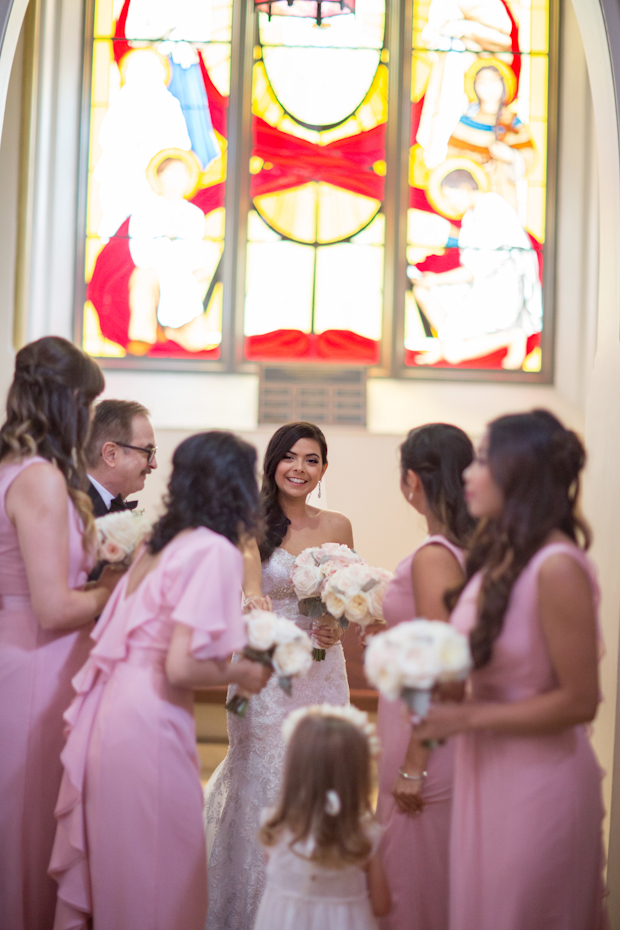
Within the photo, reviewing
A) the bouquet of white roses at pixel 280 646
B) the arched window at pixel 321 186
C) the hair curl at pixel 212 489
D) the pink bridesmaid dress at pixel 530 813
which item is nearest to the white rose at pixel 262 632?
the bouquet of white roses at pixel 280 646

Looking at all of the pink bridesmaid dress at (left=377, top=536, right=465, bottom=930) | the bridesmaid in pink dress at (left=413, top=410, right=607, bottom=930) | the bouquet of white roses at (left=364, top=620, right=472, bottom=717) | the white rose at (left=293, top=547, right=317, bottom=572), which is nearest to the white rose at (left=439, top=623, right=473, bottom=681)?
the bouquet of white roses at (left=364, top=620, right=472, bottom=717)

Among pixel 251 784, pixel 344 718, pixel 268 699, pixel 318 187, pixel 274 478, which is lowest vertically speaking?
pixel 251 784

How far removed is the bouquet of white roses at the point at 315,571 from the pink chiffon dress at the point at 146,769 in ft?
3.48

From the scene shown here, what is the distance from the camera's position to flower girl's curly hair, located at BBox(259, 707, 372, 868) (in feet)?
6.89

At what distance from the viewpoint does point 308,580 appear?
342cm

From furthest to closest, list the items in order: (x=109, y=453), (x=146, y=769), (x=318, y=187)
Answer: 1. (x=318, y=187)
2. (x=109, y=453)
3. (x=146, y=769)

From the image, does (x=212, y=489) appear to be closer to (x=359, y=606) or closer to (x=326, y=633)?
(x=359, y=606)

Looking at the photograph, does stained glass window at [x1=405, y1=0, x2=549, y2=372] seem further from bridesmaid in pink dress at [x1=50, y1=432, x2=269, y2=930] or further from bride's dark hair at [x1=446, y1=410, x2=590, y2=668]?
bride's dark hair at [x1=446, y1=410, x2=590, y2=668]

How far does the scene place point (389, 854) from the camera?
8.68 feet

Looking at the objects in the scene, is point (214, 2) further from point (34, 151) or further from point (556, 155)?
point (556, 155)

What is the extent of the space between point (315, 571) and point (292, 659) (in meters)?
1.05

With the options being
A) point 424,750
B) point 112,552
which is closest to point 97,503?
point 112,552

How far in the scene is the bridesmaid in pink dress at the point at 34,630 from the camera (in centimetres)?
259

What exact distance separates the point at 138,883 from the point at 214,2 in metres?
7.61
